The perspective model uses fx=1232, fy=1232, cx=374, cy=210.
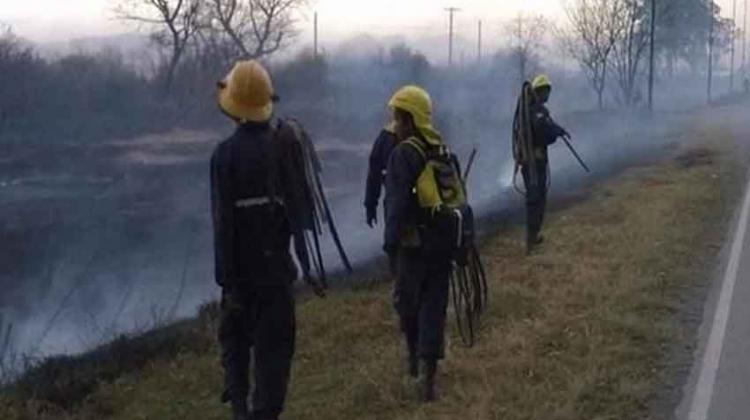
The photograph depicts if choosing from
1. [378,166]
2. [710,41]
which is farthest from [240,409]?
[710,41]

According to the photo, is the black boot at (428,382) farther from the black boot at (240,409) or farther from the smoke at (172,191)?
the smoke at (172,191)

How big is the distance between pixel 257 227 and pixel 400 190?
1.23m

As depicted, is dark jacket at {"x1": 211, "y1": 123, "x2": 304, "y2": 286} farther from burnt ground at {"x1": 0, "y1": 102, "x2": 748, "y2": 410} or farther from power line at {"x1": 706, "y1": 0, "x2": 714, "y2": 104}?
power line at {"x1": 706, "y1": 0, "x2": 714, "y2": 104}

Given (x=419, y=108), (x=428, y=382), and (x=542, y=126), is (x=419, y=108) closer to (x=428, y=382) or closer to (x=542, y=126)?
(x=428, y=382)

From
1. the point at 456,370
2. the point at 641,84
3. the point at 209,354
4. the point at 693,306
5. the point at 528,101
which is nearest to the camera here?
the point at 456,370

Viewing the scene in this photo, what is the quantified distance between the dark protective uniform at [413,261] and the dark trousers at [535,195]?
17.6 feet

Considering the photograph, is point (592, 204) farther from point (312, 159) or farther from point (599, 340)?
point (312, 159)

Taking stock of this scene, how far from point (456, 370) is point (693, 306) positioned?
3.23 m

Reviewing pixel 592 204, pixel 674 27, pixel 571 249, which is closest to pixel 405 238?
pixel 571 249

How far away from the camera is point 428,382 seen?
748cm

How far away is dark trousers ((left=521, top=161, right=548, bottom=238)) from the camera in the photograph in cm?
1273

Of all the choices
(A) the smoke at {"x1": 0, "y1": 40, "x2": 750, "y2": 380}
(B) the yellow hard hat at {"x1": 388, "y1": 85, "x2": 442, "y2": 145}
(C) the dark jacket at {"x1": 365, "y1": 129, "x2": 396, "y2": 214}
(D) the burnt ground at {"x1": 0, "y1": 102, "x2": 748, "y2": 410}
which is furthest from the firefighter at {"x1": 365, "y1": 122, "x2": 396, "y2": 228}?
(A) the smoke at {"x1": 0, "y1": 40, "x2": 750, "y2": 380}

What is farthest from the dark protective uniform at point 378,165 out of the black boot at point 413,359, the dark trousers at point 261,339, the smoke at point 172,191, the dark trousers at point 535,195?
the smoke at point 172,191

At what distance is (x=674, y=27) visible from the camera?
78.6 meters
